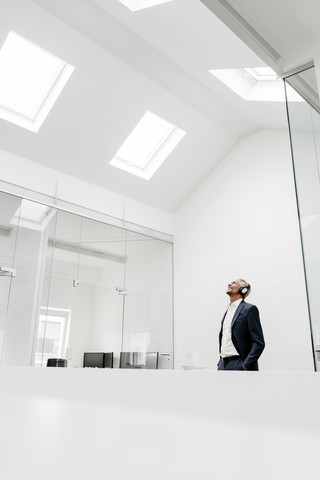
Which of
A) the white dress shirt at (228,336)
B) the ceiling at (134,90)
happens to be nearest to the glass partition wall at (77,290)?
the ceiling at (134,90)

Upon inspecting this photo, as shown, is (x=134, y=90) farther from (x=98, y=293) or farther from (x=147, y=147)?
(x=98, y=293)

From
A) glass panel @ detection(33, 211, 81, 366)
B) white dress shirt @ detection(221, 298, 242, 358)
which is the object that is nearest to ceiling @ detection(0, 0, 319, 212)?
glass panel @ detection(33, 211, 81, 366)

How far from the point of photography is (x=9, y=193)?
13.4ft

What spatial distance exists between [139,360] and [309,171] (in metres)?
3.32

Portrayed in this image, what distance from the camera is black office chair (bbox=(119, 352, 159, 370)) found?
15.4 ft

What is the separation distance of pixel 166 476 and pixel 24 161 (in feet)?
14.9

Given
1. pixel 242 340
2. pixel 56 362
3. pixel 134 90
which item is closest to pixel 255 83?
pixel 134 90

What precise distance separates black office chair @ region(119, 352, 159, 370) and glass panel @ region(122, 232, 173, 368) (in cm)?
2

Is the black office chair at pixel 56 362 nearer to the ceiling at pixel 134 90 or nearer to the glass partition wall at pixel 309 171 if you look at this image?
the ceiling at pixel 134 90

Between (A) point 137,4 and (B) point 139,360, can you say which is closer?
(A) point 137,4

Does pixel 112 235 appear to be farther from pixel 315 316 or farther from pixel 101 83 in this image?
pixel 315 316

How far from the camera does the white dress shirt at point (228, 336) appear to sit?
2.86 meters

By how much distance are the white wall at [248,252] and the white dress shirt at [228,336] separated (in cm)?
143

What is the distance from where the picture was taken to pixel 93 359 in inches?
175
